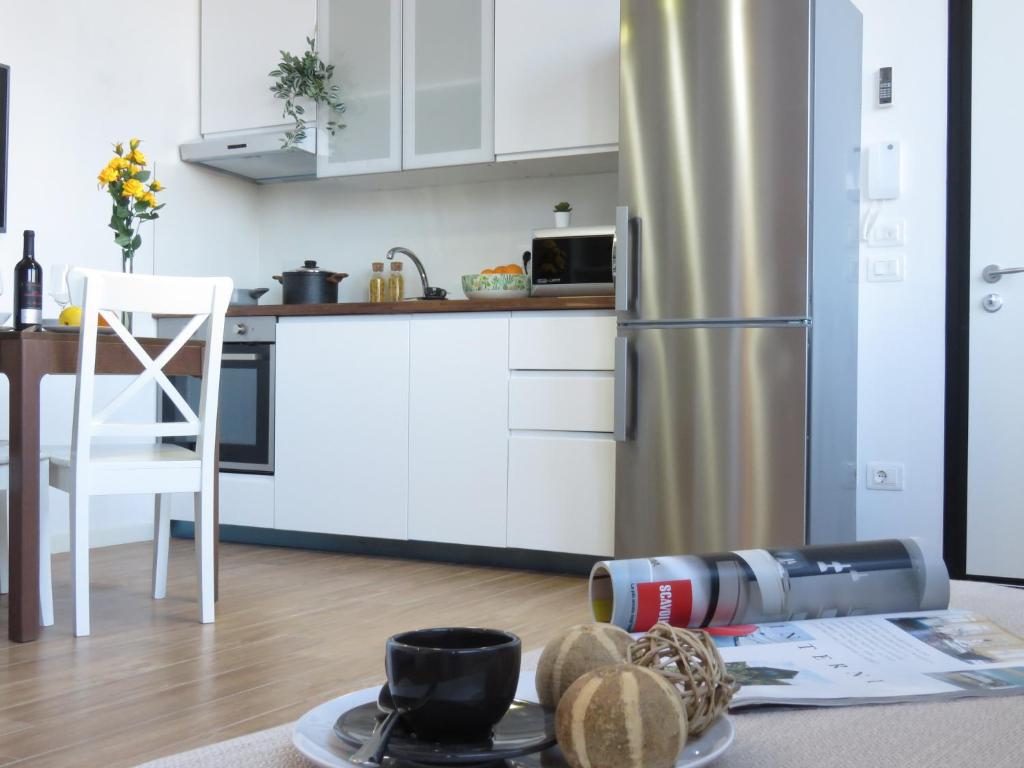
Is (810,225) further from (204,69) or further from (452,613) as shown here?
(204,69)

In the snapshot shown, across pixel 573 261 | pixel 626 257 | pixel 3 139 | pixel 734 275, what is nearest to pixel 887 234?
pixel 734 275

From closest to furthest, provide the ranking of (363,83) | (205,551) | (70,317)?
(205,551) < (70,317) < (363,83)

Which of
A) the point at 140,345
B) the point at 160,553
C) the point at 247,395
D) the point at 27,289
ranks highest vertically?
the point at 27,289

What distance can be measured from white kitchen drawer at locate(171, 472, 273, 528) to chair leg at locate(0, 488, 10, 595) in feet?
3.57

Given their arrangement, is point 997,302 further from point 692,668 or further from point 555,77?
point 692,668

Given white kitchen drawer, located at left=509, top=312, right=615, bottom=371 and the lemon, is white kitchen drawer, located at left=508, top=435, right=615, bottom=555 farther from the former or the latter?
the lemon

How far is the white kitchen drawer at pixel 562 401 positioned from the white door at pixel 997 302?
119cm

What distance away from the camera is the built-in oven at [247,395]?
3992 millimetres

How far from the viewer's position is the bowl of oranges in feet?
12.3

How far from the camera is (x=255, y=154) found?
4242 mm

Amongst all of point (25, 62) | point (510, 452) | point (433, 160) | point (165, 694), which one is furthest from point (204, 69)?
point (165, 694)

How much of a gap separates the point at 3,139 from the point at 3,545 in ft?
5.04

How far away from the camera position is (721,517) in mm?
2988

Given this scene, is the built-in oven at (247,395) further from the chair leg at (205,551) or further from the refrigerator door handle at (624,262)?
the refrigerator door handle at (624,262)
